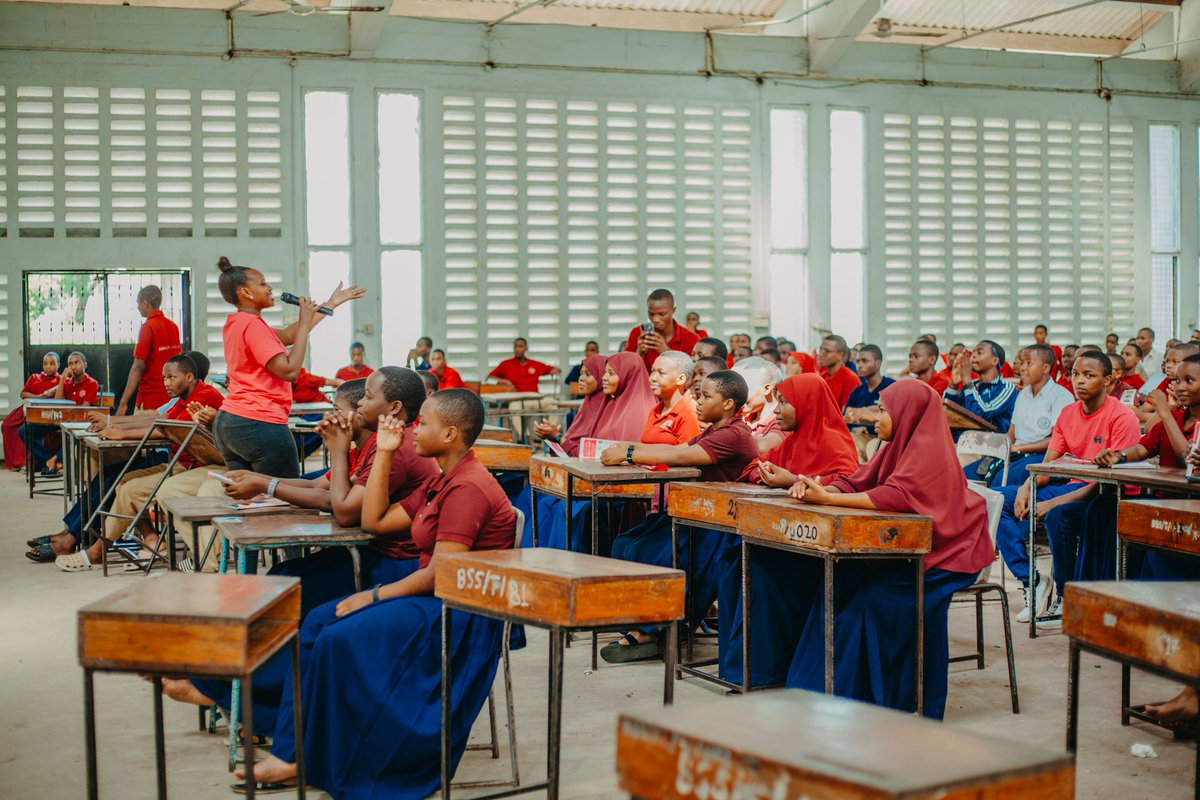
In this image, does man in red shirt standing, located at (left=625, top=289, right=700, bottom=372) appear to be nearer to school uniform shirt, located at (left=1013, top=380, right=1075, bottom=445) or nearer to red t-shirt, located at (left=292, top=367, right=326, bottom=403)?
school uniform shirt, located at (left=1013, top=380, right=1075, bottom=445)

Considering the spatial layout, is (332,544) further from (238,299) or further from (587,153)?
(587,153)

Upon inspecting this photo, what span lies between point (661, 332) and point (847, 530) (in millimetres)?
4943

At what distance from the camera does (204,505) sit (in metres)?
4.45

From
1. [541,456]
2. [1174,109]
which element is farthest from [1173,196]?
[541,456]

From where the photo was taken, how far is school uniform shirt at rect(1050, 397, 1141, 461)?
627 cm

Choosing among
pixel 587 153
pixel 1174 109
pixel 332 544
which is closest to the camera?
pixel 332 544

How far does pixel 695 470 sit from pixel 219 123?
35.3 ft

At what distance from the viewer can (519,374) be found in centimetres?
1487

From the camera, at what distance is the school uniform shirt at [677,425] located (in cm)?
622

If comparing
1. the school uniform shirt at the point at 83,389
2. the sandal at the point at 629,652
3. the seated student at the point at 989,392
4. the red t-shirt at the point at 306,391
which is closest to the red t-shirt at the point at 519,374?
the red t-shirt at the point at 306,391

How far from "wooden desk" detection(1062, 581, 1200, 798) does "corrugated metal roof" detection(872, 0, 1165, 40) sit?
1318cm

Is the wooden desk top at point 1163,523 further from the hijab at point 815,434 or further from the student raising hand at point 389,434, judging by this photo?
the student raising hand at point 389,434

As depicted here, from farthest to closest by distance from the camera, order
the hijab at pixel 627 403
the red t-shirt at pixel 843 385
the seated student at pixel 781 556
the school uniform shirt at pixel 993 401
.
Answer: the red t-shirt at pixel 843 385
the school uniform shirt at pixel 993 401
the hijab at pixel 627 403
the seated student at pixel 781 556

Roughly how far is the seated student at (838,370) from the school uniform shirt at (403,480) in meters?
5.76
